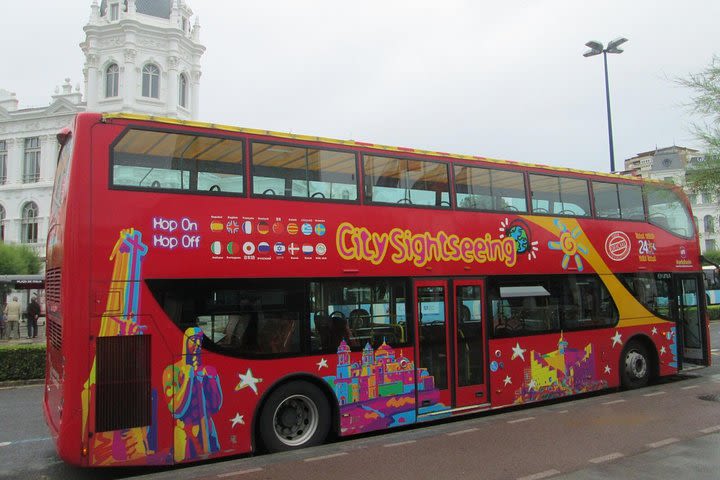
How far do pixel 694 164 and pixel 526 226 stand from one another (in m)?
3.19

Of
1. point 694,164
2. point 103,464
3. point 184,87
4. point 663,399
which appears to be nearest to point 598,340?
point 663,399

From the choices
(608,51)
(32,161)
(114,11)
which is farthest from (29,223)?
(608,51)

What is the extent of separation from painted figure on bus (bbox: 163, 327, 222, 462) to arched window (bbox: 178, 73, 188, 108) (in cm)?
4610

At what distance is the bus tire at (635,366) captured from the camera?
1062cm

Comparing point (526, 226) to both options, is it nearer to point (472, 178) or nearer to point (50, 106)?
point (472, 178)

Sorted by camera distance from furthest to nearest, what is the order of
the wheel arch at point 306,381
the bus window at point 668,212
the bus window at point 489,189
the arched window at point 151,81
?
the arched window at point 151,81
the bus window at point 668,212
the bus window at point 489,189
the wheel arch at point 306,381

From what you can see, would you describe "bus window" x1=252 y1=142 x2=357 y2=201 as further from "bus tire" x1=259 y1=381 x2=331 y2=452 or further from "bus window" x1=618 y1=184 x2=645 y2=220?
"bus window" x1=618 y1=184 x2=645 y2=220

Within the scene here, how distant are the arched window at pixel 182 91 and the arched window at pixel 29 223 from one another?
15593 millimetres

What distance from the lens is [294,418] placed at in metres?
7.12

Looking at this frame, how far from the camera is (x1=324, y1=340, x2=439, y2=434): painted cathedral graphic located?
24.2 feet

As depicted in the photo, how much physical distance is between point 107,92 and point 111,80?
1.07m

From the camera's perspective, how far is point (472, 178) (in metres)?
8.98

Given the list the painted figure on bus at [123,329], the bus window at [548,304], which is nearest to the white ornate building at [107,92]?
the bus window at [548,304]

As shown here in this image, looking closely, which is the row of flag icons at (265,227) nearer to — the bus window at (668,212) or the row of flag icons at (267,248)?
the row of flag icons at (267,248)
